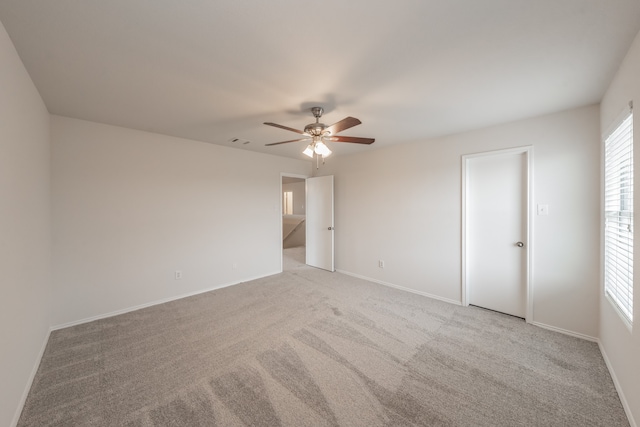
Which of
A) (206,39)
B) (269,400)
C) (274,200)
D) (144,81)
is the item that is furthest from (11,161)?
(274,200)

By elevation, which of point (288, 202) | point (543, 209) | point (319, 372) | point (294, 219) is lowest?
point (319, 372)

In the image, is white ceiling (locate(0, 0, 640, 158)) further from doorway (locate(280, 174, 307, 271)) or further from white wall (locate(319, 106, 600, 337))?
doorway (locate(280, 174, 307, 271))

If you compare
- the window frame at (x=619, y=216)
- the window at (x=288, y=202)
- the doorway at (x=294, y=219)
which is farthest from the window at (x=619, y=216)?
the window at (x=288, y=202)

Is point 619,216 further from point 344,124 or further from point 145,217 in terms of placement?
point 145,217

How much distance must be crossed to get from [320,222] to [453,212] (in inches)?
103

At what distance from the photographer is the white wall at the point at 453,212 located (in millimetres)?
2498

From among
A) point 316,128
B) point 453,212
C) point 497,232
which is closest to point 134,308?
point 316,128

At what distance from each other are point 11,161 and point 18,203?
323 millimetres

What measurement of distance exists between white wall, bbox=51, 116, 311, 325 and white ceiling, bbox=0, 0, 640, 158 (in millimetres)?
588

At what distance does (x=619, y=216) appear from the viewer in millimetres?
1967

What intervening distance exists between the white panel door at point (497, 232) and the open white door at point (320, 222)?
98.1 inches

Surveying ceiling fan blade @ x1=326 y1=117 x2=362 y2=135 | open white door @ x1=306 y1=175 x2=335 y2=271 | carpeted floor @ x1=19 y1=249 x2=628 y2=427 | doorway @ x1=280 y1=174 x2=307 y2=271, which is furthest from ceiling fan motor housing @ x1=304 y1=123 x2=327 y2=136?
doorway @ x1=280 y1=174 x2=307 y2=271

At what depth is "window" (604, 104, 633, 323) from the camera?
5.63ft

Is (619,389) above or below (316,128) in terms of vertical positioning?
below
